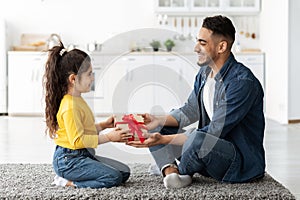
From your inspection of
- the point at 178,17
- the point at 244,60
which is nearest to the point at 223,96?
the point at 244,60

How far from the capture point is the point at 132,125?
2.93 m

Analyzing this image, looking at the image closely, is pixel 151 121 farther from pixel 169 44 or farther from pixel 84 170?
pixel 169 44

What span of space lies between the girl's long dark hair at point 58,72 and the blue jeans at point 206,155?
2.19 feet

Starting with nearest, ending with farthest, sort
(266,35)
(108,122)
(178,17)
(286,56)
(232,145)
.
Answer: (232,145) < (108,122) < (286,56) < (266,35) < (178,17)

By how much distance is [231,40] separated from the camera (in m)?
3.01

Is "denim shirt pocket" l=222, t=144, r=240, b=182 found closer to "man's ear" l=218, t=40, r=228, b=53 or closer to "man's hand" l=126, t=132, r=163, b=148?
"man's hand" l=126, t=132, r=163, b=148

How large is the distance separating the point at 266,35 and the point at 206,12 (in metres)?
0.91

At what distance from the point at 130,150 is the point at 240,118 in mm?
1853

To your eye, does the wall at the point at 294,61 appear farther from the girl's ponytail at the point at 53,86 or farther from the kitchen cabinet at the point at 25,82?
the girl's ponytail at the point at 53,86

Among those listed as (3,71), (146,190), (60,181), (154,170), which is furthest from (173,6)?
(146,190)

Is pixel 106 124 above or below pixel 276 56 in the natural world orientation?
below

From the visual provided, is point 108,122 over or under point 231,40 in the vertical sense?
under

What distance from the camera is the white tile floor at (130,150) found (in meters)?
3.78

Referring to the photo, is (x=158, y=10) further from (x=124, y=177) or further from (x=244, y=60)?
(x=124, y=177)
